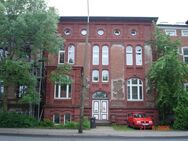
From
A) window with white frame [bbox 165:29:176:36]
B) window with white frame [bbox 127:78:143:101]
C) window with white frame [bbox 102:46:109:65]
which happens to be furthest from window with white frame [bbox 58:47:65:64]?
window with white frame [bbox 165:29:176:36]

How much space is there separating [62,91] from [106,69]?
5667 mm

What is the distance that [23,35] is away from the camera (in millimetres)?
28438

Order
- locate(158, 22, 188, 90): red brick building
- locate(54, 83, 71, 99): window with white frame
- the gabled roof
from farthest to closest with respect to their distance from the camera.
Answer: locate(158, 22, 188, 90): red brick building < the gabled roof < locate(54, 83, 71, 99): window with white frame

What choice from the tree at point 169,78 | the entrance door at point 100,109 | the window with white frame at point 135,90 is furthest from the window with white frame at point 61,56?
the tree at point 169,78

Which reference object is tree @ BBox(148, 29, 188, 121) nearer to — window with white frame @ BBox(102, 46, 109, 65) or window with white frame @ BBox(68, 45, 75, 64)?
window with white frame @ BBox(102, 46, 109, 65)

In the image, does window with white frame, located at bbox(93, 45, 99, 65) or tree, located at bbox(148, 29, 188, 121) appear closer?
tree, located at bbox(148, 29, 188, 121)

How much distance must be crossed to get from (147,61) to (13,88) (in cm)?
1530

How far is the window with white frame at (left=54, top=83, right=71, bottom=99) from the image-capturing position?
3291cm

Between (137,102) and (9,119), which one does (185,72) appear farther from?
(9,119)

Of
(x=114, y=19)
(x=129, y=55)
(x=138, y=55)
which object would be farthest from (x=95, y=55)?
(x=138, y=55)

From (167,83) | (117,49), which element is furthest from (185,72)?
(117,49)

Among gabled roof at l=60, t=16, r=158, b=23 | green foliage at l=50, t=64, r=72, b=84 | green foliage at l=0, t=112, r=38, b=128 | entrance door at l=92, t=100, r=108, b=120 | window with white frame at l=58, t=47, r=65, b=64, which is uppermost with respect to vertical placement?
gabled roof at l=60, t=16, r=158, b=23

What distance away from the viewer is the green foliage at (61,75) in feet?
98.9

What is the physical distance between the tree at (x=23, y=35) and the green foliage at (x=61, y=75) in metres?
1.98
